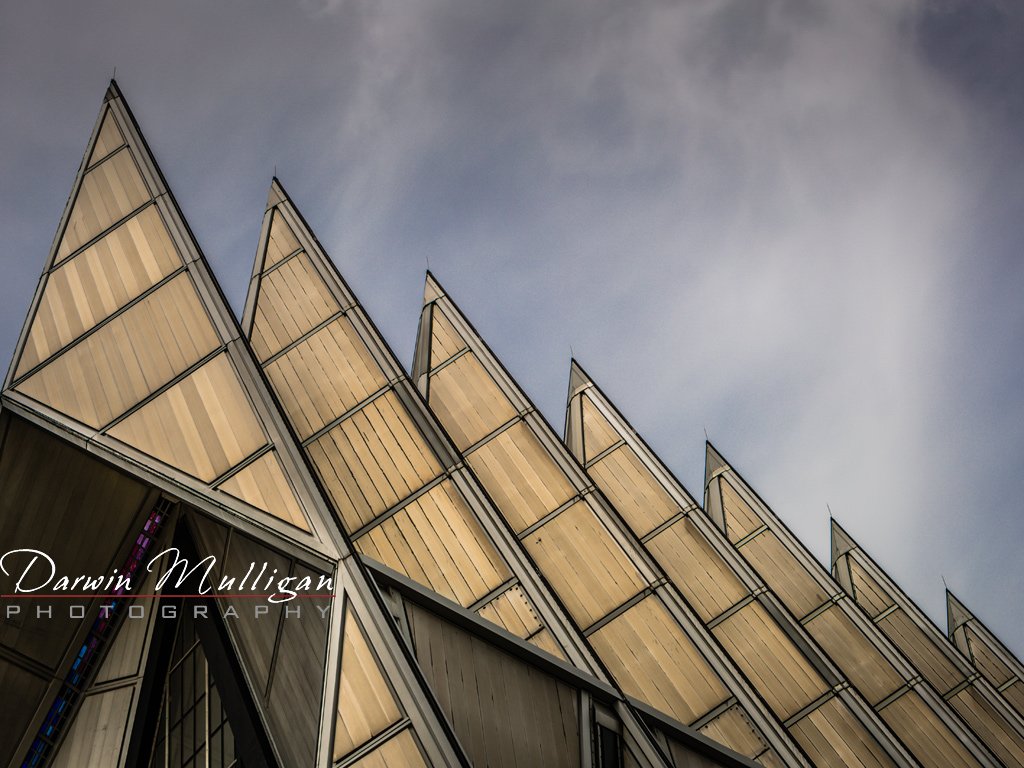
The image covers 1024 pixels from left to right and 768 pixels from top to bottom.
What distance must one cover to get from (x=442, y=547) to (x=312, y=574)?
15.2 feet

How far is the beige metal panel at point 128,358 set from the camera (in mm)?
11492

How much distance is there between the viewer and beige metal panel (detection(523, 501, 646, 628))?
52.5 ft

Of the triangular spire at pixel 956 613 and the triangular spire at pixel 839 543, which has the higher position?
the triangular spire at pixel 839 543

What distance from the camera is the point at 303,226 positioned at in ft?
73.4

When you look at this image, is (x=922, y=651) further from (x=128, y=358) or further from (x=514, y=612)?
(x=128, y=358)

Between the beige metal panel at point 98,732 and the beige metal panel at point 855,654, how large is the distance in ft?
54.5

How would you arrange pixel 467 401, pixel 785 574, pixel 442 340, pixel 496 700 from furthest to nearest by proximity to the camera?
pixel 785 574, pixel 442 340, pixel 467 401, pixel 496 700

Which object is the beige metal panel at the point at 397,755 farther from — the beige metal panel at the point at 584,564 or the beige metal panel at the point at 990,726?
the beige metal panel at the point at 990,726

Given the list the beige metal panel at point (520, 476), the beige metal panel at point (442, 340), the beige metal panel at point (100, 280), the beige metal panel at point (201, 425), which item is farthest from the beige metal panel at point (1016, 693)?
the beige metal panel at point (100, 280)

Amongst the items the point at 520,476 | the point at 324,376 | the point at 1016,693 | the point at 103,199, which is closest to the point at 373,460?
the point at 324,376

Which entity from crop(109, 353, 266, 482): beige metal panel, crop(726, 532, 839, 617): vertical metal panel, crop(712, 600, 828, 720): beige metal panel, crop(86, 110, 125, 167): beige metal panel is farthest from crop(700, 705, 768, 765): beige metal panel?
crop(86, 110, 125, 167): beige metal panel

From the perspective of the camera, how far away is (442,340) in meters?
23.3

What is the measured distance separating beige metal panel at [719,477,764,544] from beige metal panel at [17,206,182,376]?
2320 centimetres

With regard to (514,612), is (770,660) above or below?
below
